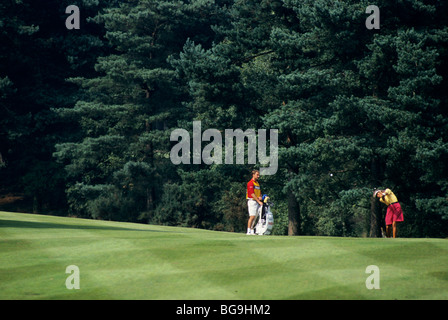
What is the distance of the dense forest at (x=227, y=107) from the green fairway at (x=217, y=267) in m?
16.4

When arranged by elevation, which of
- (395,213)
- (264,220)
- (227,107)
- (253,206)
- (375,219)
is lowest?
(375,219)

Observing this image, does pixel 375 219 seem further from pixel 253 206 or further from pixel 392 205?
pixel 253 206

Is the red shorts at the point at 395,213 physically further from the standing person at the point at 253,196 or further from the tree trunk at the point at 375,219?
the tree trunk at the point at 375,219

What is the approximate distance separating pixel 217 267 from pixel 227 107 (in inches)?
992

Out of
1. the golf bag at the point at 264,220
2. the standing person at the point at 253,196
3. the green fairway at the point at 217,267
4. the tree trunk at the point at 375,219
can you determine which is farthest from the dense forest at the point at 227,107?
the green fairway at the point at 217,267

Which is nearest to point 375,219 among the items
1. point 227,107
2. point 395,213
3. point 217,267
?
point 227,107

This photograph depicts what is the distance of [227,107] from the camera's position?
1496 inches

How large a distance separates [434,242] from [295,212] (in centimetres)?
2200

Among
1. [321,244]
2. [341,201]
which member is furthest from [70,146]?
[321,244]

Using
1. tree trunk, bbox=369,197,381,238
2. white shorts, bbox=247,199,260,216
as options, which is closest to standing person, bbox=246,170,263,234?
white shorts, bbox=247,199,260,216

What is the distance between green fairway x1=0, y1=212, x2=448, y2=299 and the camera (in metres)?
11.6

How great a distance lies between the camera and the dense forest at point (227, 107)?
32469 millimetres

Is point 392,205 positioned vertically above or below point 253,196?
below

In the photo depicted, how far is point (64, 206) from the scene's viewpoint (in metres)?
49.8
